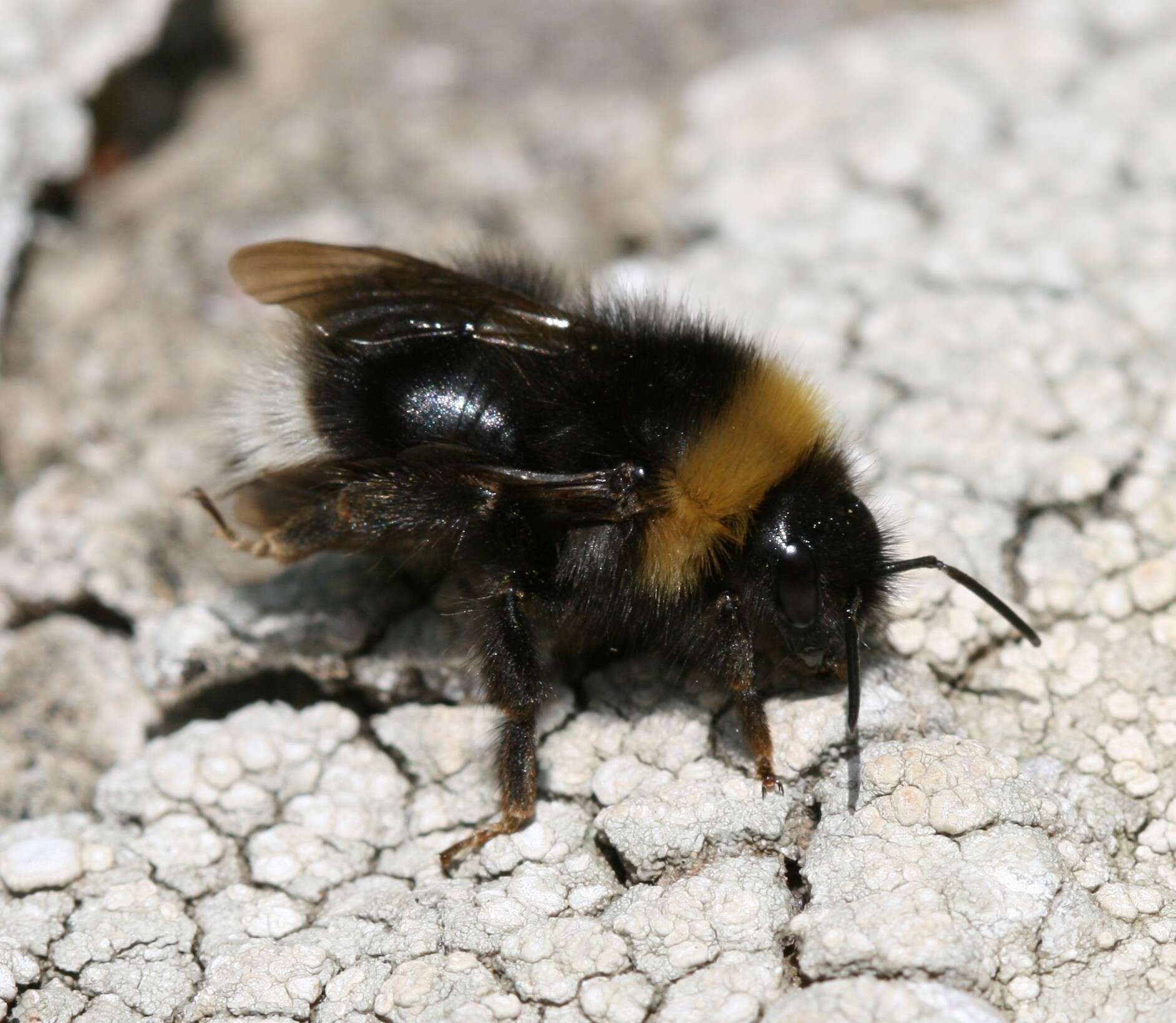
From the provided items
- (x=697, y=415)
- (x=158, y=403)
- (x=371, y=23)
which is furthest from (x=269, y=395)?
(x=371, y=23)

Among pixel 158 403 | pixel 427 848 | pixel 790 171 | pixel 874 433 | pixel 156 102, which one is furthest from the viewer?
pixel 156 102

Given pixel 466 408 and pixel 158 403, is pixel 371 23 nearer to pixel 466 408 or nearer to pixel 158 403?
pixel 158 403

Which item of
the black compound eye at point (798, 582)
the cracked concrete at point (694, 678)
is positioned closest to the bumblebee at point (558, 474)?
the black compound eye at point (798, 582)

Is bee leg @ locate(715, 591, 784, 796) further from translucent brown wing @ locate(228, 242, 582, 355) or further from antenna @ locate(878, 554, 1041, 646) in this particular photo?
translucent brown wing @ locate(228, 242, 582, 355)

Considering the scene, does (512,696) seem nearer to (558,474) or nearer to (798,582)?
(558,474)

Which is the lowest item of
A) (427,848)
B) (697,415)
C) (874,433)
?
(427,848)
